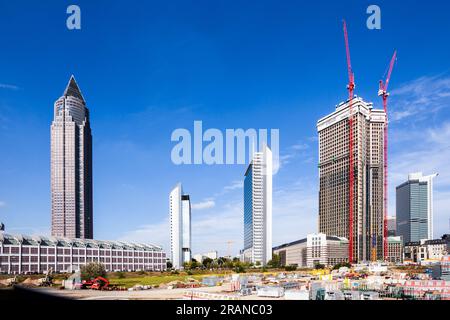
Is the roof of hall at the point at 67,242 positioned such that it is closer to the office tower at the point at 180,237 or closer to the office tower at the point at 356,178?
the office tower at the point at 180,237

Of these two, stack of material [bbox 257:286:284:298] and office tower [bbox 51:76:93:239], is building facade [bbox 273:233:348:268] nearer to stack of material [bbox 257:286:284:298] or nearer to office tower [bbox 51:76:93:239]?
stack of material [bbox 257:286:284:298]

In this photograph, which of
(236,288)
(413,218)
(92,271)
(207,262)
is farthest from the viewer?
(413,218)

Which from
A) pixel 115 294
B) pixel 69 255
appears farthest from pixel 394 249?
pixel 115 294

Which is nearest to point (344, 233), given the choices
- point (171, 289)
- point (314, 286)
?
point (314, 286)

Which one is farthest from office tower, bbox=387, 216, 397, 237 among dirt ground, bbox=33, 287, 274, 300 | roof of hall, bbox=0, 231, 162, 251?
dirt ground, bbox=33, 287, 274, 300

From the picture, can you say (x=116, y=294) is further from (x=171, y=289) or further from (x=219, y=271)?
(x=219, y=271)

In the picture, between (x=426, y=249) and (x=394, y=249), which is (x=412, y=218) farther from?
(x=394, y=249)

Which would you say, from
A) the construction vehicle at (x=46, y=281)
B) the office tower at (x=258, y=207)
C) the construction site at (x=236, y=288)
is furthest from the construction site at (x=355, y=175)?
the construction vehicle at (x=46, y=281)
